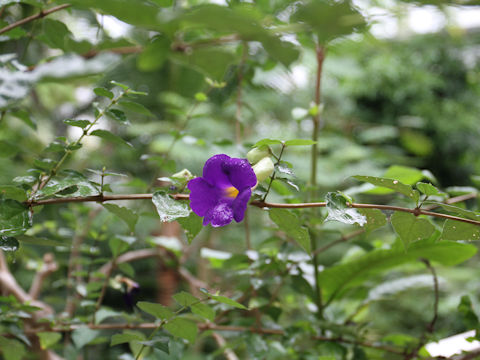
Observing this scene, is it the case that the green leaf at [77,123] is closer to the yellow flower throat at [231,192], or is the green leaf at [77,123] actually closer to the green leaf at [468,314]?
the yellow flower throat at [231,192]

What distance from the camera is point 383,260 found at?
59cm

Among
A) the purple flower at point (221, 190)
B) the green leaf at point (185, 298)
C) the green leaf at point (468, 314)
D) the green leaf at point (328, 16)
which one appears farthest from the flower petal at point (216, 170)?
the green leaf at point (468, 314)

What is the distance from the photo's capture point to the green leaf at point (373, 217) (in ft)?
1.15

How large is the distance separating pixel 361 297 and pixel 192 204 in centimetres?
46

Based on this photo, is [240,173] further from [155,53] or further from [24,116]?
[24,116]

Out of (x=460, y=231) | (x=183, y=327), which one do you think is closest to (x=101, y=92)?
(x=183, y=327)

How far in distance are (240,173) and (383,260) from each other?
0.35m

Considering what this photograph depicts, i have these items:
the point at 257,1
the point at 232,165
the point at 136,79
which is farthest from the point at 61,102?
the point at 232,165

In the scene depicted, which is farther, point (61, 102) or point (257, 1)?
point (61, 102)

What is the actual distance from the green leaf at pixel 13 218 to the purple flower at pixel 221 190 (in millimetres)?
135

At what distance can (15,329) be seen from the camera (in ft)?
1.58

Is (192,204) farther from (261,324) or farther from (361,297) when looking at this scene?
(361,297)

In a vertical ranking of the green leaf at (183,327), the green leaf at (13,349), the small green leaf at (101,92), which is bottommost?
the green leaf at (13,349)

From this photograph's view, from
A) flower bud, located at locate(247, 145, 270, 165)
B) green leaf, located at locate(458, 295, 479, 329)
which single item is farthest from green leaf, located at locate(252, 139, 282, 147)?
green leaf, located at locate(458, 295, 479, 329)
